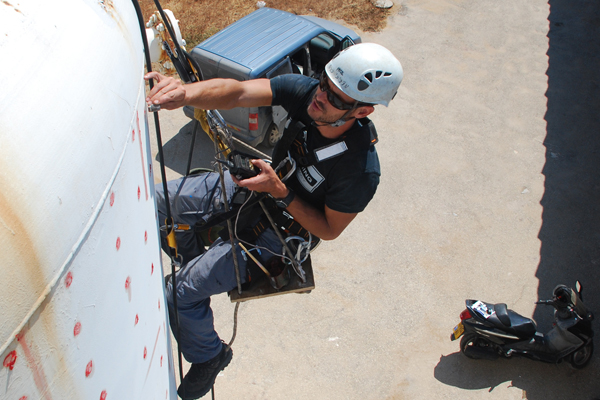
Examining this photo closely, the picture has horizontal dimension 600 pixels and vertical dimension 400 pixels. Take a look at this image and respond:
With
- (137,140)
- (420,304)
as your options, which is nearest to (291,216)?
(137,140)

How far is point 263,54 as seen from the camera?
19.7 ft

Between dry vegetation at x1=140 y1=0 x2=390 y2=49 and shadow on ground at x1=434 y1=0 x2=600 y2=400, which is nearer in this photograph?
shadow on ground at x1=434 y1=0 x2=600 y2=400

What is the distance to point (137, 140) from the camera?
139 centimetres

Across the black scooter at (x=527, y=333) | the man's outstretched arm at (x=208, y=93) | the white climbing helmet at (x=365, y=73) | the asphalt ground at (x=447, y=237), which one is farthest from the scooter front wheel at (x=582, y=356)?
the man's outstretched arm at (x=208, y=93)

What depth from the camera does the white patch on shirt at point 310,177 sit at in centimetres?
260

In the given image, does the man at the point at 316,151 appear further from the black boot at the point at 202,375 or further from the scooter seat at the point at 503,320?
the scooter seat at the point at 503,320

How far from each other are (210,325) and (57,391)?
6.72 feet

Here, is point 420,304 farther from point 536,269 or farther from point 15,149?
point 15,149

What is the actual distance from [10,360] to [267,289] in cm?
207

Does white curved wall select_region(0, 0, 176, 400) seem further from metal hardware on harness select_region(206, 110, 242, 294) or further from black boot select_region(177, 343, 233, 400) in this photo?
black boot select_region(177, 343, 233, 400)

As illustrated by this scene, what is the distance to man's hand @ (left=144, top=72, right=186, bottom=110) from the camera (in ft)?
5.99

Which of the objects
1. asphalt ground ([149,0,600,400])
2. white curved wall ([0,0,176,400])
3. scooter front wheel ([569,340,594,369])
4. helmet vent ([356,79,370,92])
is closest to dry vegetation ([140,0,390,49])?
asphalt ground ([149,0,600,400])

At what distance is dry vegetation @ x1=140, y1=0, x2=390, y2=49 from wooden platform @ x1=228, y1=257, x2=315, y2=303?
23.1 feet

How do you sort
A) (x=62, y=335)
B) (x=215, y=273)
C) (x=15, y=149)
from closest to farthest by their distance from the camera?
(x=15, y=149)
(x=62, y=335)
(x=215, y=273)
